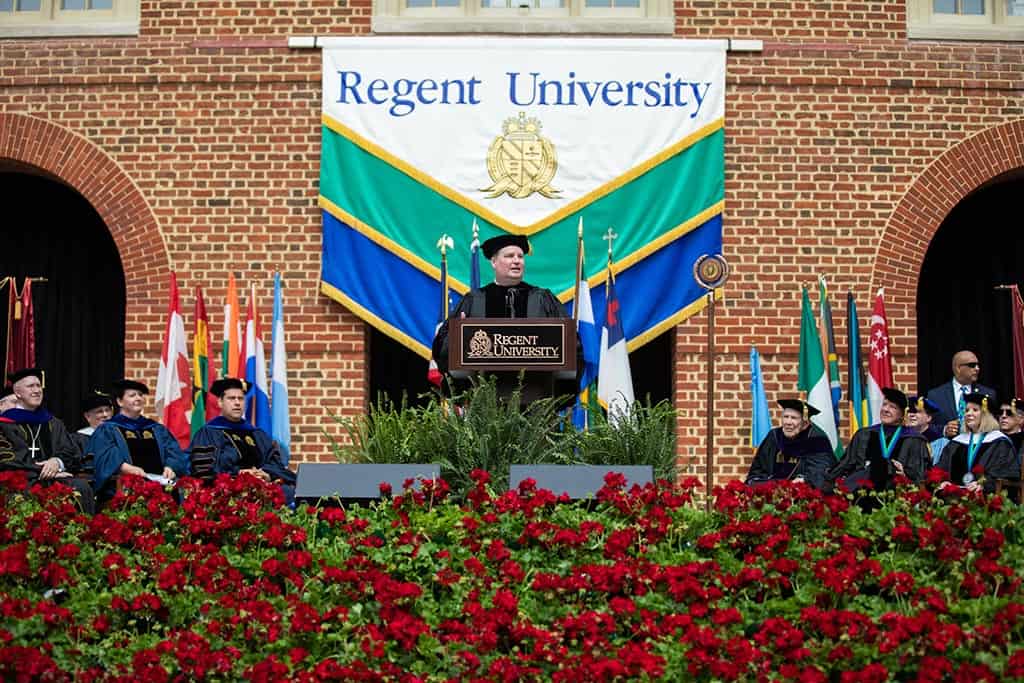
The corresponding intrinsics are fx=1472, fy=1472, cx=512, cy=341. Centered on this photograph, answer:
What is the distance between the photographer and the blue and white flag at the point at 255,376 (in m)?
12.3

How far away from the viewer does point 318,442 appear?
42.3 feet

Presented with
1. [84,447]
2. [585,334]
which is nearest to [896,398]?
[585,334]

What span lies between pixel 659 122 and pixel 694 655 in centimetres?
807

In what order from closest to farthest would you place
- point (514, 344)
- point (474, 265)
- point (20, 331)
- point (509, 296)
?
point (514, 344)
point (509, 296)
point (474, 265)
point (20, 331)

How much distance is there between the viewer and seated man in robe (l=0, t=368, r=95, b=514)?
1018cm

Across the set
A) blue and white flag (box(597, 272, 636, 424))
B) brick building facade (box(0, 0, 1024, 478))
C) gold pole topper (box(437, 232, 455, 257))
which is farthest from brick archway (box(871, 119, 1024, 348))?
gold pole topper (box(437, 232, 455, 257))

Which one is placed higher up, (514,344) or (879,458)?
(514,344)

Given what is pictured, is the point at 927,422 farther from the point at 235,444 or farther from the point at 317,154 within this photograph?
the point at 317,154

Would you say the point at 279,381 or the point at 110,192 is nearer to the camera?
the point at 279,381

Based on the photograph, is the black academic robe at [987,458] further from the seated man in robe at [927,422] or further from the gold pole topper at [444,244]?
the gold pole topper at [444,244]

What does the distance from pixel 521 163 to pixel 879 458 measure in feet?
14.2

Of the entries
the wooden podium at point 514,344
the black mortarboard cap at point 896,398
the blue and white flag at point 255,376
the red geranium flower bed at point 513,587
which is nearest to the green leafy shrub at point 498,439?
the wooden podium at point 514,344

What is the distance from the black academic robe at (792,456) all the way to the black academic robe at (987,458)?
2.82 ft

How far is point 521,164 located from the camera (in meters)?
13.0
